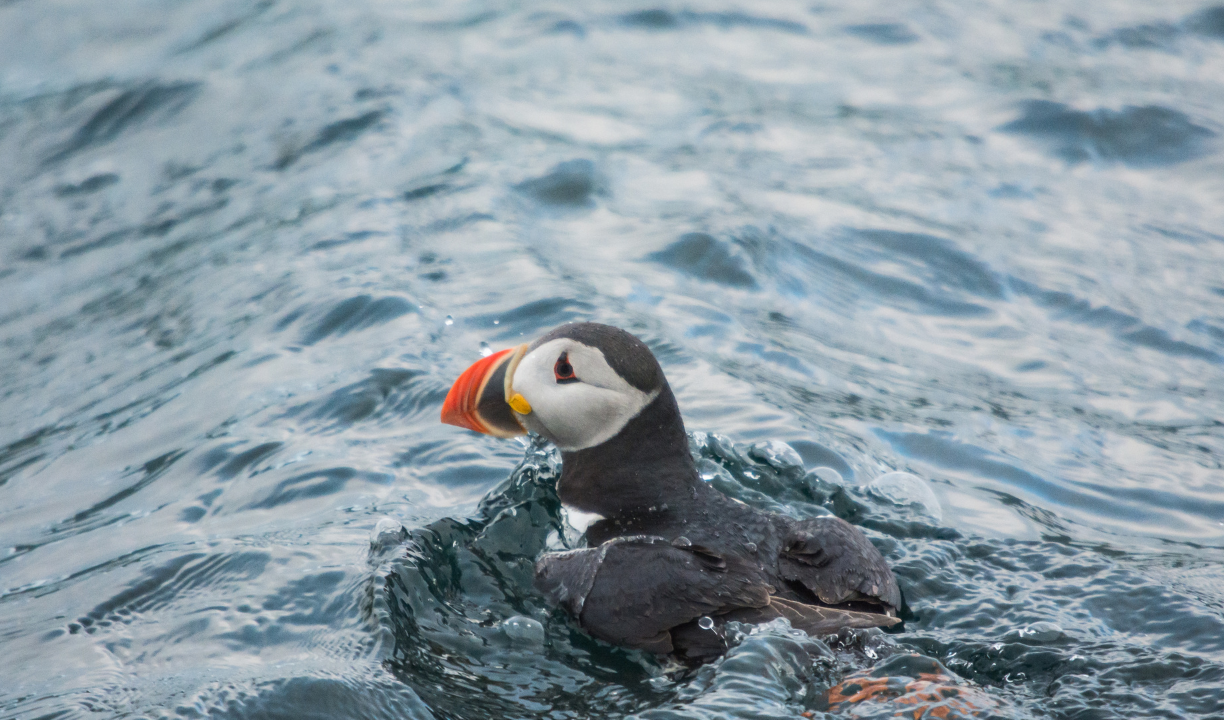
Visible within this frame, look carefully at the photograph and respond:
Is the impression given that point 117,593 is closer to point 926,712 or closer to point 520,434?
point 520,434

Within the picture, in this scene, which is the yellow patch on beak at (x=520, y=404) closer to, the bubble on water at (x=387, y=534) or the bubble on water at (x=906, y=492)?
the bubble on water at (x=387, y=534)

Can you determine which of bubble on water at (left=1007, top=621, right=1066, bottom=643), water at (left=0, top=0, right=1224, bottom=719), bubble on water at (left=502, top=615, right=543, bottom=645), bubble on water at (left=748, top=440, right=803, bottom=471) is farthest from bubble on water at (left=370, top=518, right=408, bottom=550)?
bubble on water at (left=1007, top=621, right=1066, bottom=643)

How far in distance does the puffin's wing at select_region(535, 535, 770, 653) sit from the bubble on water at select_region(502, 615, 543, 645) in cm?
22

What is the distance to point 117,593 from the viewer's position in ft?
15.4

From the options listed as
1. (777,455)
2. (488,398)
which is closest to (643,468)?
(488,398)

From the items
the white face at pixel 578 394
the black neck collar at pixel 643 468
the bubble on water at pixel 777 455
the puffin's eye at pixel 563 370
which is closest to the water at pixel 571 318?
the bubble on water at pixel 777 455

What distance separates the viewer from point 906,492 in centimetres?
524

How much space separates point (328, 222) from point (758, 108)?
4.31 m

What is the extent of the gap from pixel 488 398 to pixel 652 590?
1.12 meters

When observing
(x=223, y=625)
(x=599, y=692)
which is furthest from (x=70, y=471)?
(x=599, y=692)

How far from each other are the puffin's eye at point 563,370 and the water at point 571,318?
0.68 m

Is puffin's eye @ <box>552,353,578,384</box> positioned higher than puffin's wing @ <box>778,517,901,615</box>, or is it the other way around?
puffin's eye @ <box>552,353,578,384</box>

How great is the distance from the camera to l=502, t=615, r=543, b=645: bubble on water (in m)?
4.13

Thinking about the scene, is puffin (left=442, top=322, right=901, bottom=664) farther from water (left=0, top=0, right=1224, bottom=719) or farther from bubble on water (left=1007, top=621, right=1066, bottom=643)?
bubble on water (left=1007, top=621, right=1066, bottom=643)
